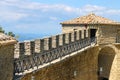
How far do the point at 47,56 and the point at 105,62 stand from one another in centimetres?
955

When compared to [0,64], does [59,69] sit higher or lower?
lower

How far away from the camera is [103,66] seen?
26.3 metres

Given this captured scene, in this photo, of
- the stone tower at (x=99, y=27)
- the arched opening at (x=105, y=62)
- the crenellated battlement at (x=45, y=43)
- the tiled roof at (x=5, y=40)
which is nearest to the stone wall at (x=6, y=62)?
the tiled roof at (x=5, y=40)

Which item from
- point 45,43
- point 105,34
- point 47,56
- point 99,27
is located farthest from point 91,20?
point 47,56

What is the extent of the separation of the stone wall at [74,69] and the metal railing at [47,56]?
0.39m

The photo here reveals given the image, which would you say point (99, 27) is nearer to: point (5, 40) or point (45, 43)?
point (45, 43)

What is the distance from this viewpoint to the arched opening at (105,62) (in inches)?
1024

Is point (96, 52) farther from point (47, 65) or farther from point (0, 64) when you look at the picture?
point (0, 64)

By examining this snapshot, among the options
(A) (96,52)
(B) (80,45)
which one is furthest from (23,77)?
(A) (96,52)

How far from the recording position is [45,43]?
1828cm

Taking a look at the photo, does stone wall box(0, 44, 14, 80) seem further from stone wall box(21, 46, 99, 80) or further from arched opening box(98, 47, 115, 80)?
arched opening box(98, 47, 115, 80)

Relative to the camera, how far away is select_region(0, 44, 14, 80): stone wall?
12.1m

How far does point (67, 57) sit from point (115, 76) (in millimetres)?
7448

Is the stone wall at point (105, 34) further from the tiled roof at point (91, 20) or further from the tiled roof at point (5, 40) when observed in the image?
the tiled roof at point (5, 40)
